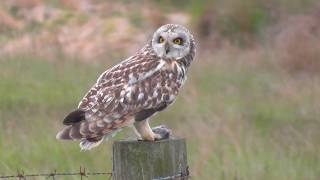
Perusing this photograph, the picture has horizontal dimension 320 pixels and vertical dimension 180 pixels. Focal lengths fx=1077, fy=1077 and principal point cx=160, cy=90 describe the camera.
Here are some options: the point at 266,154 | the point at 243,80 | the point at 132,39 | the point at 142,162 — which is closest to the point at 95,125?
the point at 142,162

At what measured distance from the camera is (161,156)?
4.86 meters

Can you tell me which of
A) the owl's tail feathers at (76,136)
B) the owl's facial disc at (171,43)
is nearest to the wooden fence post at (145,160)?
the owl's tail feathers at (76,136)

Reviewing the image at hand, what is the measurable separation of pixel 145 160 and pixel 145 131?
0.49m

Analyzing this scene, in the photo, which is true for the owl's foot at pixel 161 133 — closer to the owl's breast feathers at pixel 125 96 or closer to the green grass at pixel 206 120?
the owl's breast feathers at pixel 125 96

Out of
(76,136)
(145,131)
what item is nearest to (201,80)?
(145,131)

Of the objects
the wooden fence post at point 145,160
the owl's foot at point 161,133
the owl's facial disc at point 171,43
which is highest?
the owl's facial disc at point 171,43

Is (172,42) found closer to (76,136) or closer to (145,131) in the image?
(145,131)

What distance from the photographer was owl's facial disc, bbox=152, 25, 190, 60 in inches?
220

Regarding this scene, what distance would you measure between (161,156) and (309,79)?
37.4 ft

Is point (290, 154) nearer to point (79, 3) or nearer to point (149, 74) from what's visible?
point (149, 74)

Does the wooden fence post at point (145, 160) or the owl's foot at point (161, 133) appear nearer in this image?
the wooden fence post at point (145, 160)

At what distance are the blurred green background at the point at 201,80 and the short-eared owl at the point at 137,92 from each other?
7.56 feet

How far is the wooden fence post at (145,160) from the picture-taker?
4.85m

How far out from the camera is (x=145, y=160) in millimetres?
4852
